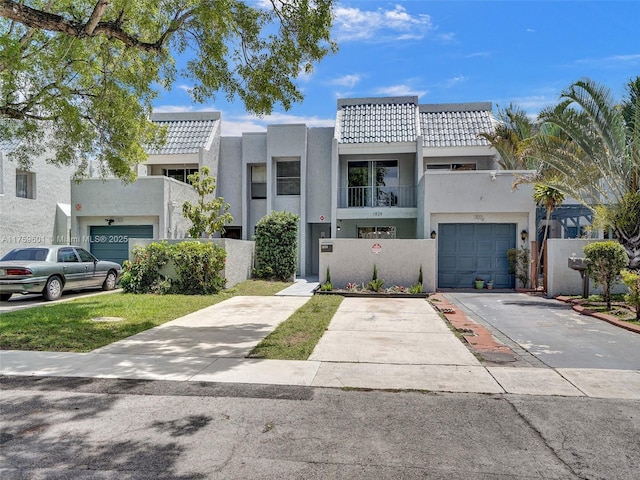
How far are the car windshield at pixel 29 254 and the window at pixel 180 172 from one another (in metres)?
9.32

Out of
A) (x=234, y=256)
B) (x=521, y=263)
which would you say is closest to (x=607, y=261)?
(x=521, y=263)

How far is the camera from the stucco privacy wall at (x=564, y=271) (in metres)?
14.2

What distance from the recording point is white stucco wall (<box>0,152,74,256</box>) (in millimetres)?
16438

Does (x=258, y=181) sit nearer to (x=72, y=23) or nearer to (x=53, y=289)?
(x=53, y=289)

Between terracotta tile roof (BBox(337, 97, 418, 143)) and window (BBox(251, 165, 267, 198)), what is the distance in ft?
14.0

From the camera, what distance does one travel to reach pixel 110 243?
18.9 metres

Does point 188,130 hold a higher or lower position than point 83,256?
higher

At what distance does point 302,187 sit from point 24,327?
536 inches

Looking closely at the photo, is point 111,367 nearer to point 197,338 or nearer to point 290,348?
point 197,338

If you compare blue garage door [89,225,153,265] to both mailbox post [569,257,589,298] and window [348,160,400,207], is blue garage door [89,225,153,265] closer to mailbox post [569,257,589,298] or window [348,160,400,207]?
window [348,160,400,207]

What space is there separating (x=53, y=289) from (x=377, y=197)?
13292 mm

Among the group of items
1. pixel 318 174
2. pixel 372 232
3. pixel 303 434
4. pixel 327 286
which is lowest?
pixel 303 434

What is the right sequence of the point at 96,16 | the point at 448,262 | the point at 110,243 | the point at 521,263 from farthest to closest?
the point at 110,243 < the point at 448,262 < the point at 521,263 < the point at 96,16

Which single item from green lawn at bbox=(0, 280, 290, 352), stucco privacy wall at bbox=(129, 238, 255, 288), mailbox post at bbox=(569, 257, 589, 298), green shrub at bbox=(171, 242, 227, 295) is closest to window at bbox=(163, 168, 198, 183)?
stucco privacy wall at bbox=(129, 238, 255, 288)
